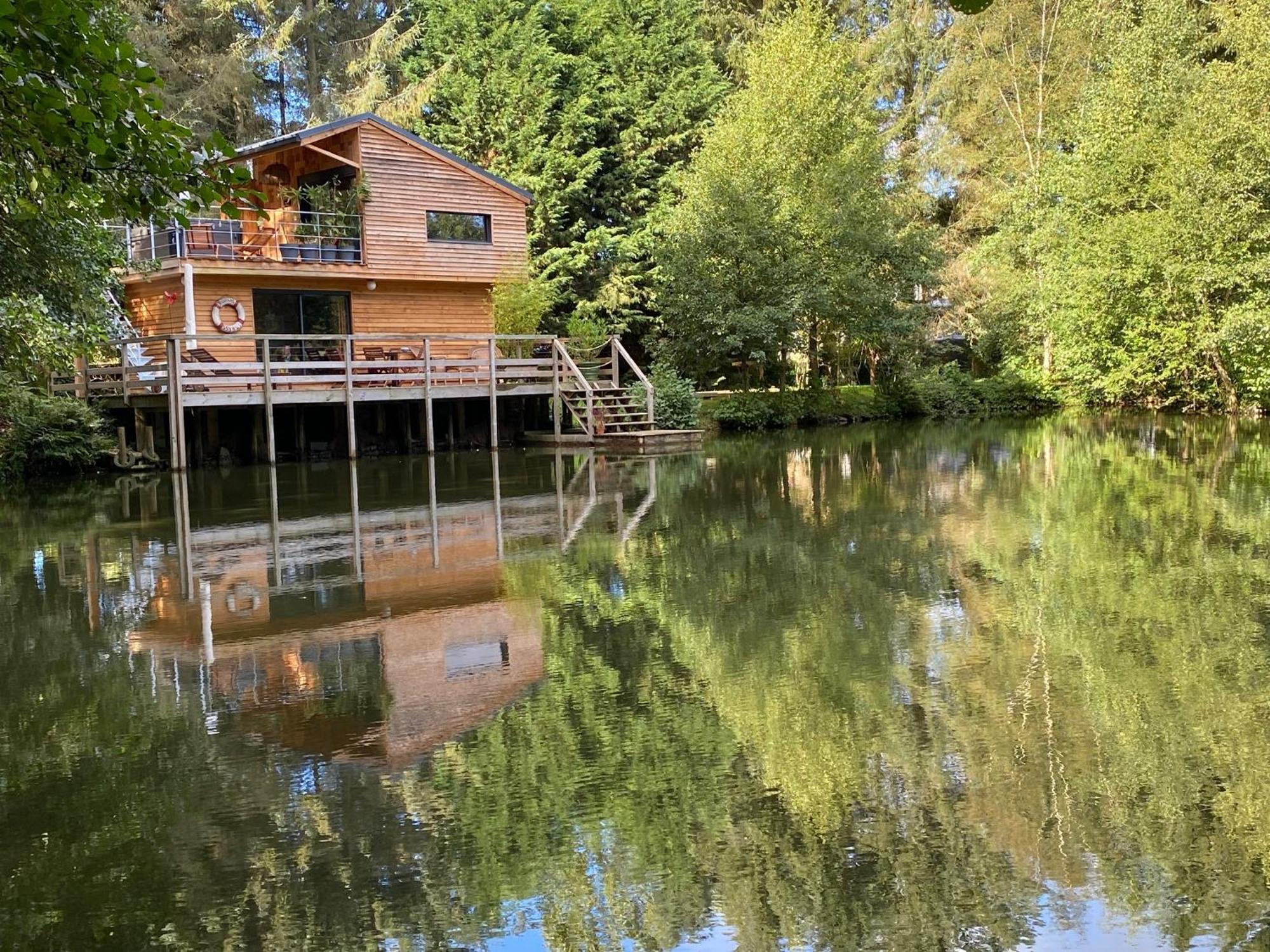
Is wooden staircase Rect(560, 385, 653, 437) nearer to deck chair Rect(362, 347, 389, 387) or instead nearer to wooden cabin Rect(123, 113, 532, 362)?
wooden cabin Rect(123, 113, 532, 362)

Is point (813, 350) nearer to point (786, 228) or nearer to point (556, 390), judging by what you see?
point (786, 228)

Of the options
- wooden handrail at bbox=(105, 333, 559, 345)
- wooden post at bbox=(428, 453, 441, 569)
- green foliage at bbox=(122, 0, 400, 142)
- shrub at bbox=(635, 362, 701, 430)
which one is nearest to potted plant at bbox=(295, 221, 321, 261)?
wooden handrail at bbox=(105, 333, 559, 345)

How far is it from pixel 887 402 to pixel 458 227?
13646 mm

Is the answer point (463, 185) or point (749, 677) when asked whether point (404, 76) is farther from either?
point (749, 677)

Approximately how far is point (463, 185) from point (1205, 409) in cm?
2017

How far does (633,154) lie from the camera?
121ft

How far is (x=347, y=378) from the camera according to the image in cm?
2217

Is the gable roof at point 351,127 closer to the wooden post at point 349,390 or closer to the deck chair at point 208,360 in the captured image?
the deck chair at point 208,360

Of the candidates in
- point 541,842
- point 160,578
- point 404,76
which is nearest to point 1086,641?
point 541,842

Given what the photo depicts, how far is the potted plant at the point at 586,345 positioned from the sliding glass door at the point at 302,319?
514 centimetres

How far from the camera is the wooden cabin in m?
24.8

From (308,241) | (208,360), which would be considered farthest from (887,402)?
(208,360)

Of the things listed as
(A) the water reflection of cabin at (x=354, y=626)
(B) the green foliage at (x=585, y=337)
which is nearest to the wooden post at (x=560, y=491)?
(A) the water reflection of cabin at (x=354, y=626)

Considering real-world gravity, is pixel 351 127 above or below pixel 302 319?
above
